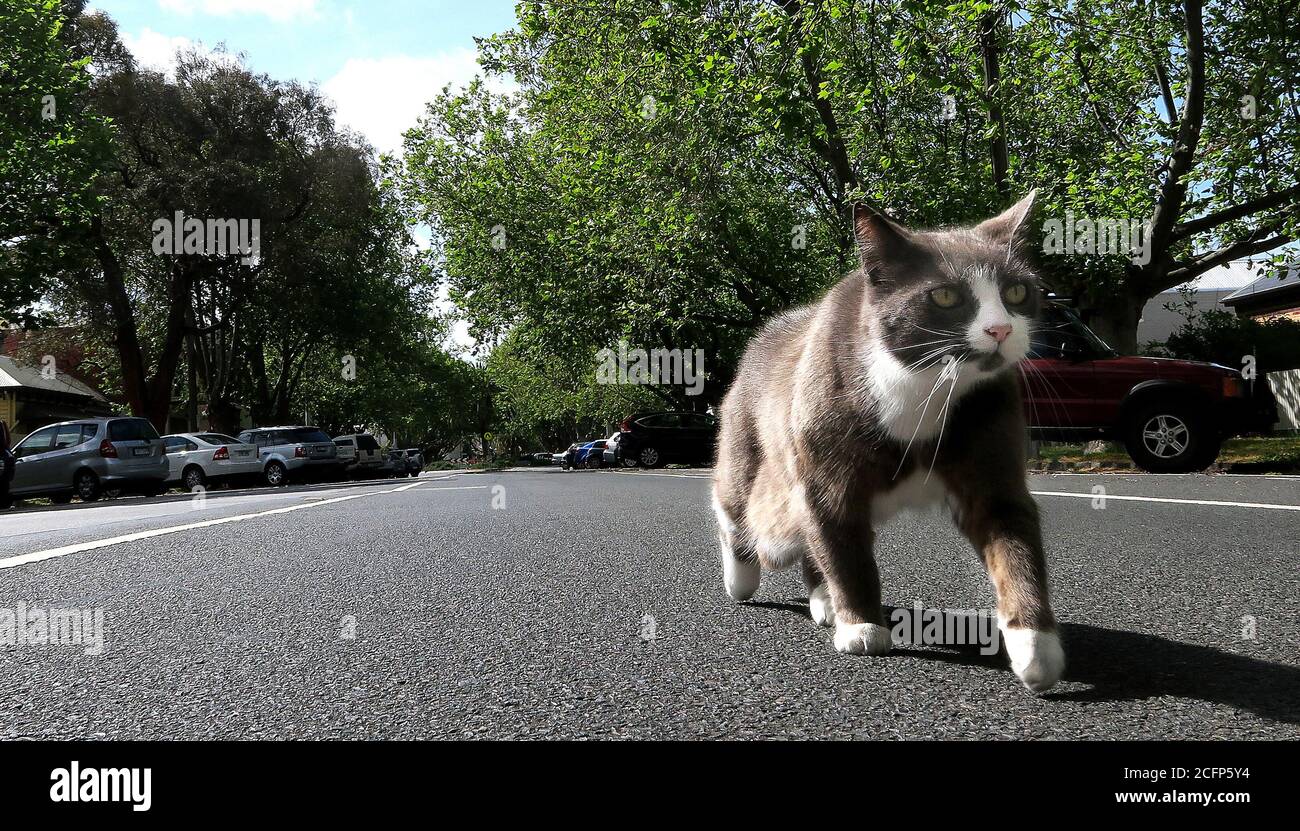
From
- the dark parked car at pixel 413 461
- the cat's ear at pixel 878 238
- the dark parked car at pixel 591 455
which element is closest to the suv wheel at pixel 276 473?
the dark parked car at pixel 591 455

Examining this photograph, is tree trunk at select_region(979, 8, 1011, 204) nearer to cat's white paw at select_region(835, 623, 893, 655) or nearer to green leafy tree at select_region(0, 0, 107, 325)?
cat's white paw at select_region(835, 623, 893, 655)

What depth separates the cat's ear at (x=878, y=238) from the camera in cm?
243

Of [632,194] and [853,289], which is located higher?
[632,194]

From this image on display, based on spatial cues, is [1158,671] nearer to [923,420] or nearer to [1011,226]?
[923,420]

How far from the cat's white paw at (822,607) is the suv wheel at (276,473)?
28708 millimetres

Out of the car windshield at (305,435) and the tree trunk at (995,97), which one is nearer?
the tree trunk at (995,97)

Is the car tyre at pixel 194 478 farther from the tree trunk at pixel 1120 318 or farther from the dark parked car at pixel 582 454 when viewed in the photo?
the tree trunk at pixel 1120 318

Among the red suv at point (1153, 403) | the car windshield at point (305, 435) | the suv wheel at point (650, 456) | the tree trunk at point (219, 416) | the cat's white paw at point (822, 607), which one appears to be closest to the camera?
the cat's white paw at point (822, 607)

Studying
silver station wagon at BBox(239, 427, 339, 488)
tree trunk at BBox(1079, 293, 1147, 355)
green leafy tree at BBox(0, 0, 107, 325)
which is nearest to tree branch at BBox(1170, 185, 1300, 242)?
tree trunk at BBox(1079, 293, 1147, 355)

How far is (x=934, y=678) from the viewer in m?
2.36
